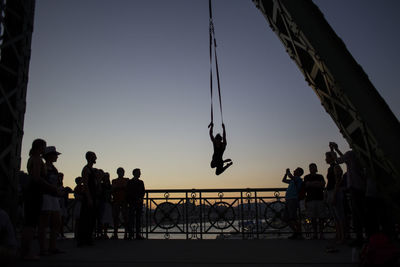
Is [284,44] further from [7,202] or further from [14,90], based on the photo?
[7,202]

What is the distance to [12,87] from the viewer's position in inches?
209

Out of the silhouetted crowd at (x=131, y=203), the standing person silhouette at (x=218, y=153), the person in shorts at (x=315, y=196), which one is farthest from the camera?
the standing person silhouette at (x=218, y=153)

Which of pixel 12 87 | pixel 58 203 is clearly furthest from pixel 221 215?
pixel 12 87

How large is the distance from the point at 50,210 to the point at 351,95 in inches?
202

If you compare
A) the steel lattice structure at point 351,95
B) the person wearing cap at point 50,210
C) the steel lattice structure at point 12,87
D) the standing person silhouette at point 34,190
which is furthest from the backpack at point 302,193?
the steel lattice structure at point 12,87

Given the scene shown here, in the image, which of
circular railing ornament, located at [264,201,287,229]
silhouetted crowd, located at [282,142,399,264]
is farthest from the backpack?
circular railing ornament, located at [264,201,287,229]

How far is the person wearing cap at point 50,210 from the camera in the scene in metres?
4.83

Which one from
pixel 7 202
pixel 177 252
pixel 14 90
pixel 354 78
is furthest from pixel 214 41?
pixel 7 202

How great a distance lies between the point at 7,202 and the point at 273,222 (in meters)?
6.33

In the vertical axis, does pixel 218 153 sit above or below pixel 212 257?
above

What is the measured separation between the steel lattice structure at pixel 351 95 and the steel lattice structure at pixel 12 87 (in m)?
4.74

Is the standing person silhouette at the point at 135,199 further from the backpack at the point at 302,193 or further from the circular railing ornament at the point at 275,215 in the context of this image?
the backpack at the point at 302,193

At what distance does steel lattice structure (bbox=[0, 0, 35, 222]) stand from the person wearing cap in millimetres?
547

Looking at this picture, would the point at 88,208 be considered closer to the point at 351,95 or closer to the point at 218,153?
the point at 218,153
